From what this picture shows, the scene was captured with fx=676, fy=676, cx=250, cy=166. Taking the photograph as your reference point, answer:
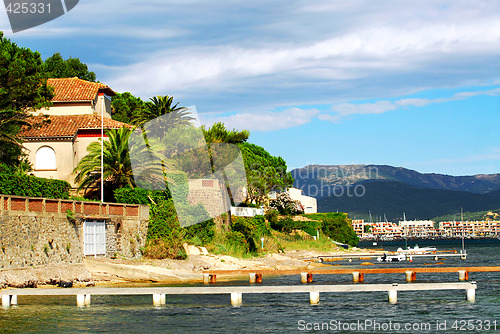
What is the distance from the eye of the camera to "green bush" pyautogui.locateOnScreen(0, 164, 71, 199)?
131 ft

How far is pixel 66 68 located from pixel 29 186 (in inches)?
1818

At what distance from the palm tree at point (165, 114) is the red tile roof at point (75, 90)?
15.9 feet

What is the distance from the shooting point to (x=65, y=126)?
59375 mm

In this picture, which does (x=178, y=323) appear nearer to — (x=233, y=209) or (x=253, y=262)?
(x=253, y=262)

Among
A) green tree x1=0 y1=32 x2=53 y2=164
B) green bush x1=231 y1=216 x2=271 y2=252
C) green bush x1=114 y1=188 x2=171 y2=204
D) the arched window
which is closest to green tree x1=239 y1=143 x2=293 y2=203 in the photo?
green bush x1=231 y1=216 x2=271 y2=252

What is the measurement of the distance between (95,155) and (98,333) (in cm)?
2908

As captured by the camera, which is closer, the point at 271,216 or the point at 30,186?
the point at 30,186

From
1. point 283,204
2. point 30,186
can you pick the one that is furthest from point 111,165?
point 283,204

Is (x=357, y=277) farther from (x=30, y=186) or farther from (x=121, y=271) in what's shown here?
(x=30, y=186)

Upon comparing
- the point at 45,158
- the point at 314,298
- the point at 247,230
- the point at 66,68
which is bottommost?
the point at 314,298

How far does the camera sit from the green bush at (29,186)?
40000mm

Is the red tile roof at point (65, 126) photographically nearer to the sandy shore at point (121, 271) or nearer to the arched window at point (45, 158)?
the arched window at point (45, 158)

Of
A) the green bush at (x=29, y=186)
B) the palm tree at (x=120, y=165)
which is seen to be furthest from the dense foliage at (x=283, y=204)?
the green bush at (x=29, y=186)

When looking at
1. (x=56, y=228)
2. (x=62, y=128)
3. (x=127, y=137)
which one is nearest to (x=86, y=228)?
(x=56, y=228)
